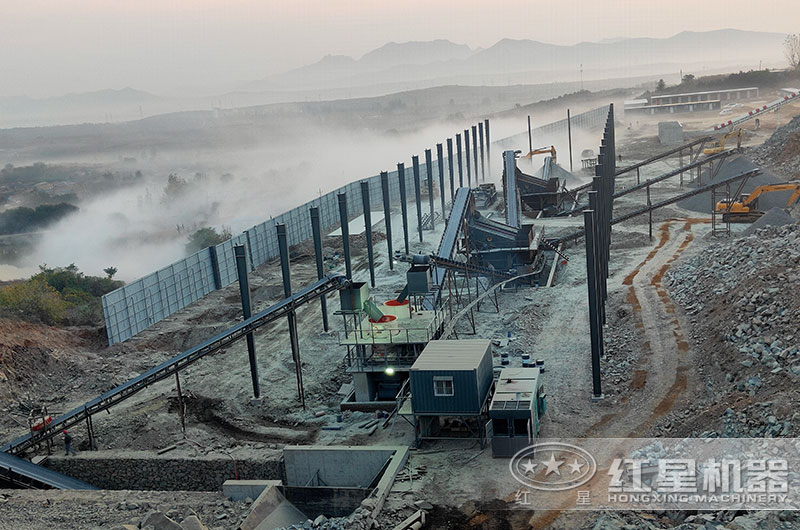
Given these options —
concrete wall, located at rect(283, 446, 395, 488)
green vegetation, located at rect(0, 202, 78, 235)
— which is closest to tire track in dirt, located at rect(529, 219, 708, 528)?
concrete wall, located at rect(283, 446, 395, 488)

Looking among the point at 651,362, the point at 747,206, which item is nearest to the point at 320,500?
the point at 651,362

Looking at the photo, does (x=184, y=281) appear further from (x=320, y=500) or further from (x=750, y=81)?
(x=750, y=81)

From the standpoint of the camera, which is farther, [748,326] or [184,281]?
[184,281]

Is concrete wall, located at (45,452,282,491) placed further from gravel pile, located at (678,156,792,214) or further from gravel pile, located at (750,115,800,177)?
gravel pile, located at (750,115,800,177)

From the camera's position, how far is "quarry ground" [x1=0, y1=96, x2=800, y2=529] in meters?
20.8

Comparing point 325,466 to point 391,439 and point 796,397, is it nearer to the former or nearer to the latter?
point 391,439

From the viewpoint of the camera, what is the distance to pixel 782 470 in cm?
1686

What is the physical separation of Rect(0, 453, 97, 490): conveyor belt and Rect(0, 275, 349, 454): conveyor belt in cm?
76

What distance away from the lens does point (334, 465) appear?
2362 centimetres

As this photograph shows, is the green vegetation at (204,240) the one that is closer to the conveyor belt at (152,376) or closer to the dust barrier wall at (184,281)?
the dust barrier wall at (184,281)

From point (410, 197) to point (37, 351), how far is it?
3876cm

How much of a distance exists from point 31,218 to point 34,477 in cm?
6781

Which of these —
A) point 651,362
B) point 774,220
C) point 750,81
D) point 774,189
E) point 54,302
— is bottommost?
point 651,362

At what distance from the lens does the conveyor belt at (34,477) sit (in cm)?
2522
